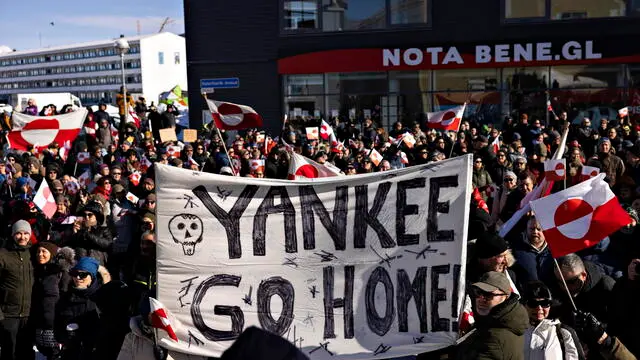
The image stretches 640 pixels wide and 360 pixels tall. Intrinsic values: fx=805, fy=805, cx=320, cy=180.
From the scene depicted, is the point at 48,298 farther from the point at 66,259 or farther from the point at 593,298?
the point at 593,298

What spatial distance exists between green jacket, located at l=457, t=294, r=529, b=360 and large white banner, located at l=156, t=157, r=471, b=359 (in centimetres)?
76

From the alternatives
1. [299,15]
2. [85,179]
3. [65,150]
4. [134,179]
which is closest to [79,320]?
[134,179]

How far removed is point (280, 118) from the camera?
28.3m

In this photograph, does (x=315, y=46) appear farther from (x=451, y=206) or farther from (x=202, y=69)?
(x=451, y=206)

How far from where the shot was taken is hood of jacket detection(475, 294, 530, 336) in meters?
4.79

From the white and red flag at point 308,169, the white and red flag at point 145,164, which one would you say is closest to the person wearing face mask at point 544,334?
the white and red flag at point 308,169

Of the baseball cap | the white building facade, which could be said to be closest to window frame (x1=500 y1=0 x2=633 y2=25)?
the baseball cap

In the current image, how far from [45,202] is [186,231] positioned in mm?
6095

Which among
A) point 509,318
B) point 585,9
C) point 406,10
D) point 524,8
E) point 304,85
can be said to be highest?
point 406,10

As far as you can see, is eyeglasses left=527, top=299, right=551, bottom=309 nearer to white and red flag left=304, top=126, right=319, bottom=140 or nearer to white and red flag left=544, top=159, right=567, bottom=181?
white and red flag left=544, top=159, right=567, bottom=181

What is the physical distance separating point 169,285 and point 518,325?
99.3 inches

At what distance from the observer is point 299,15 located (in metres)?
28.4

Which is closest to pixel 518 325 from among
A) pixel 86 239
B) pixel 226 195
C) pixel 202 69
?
pixel 226 195

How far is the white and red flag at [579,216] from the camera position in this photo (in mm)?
6098
